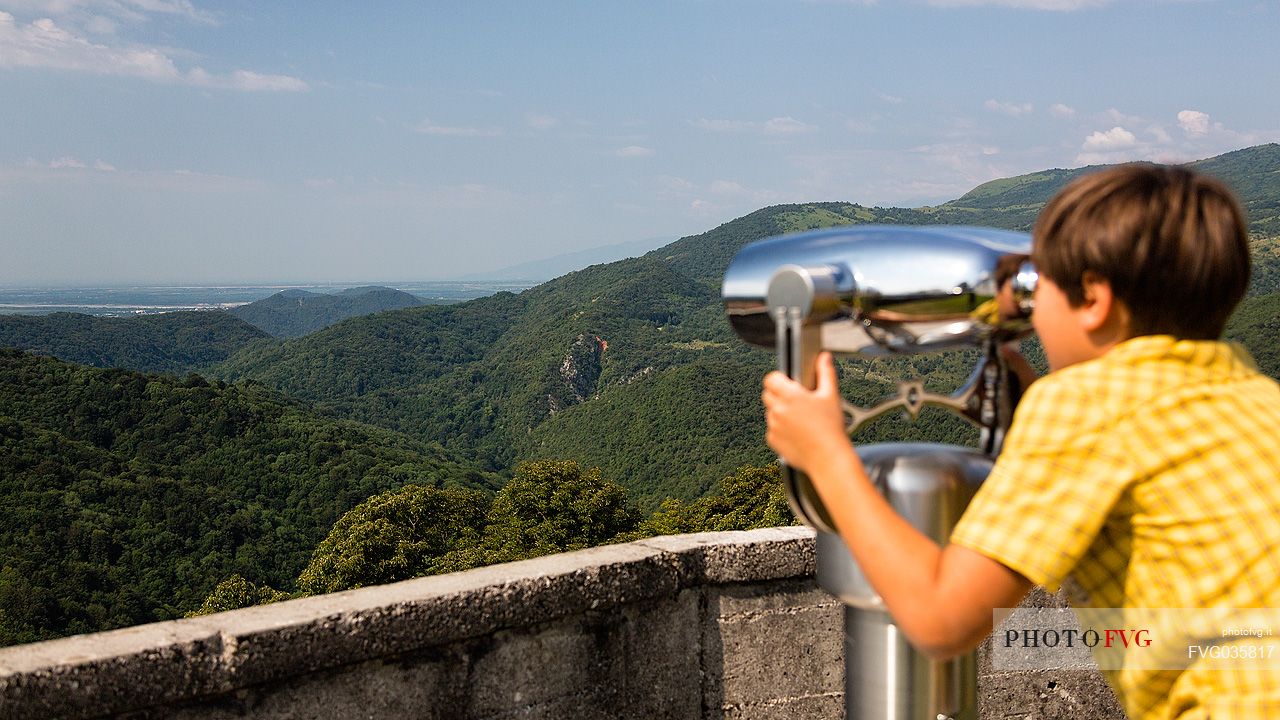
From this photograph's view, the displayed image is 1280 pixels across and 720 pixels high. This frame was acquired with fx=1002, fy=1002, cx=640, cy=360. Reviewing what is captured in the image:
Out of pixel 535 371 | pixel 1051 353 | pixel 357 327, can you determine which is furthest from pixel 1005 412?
pixel 357 327

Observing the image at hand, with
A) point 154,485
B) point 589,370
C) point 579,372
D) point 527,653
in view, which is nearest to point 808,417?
point 527,653

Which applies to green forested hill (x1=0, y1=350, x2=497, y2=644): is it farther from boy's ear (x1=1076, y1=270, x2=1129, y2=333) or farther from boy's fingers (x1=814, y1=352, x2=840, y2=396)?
boy's ear (x1=1076, y1=270, x2=1129, y2=333)

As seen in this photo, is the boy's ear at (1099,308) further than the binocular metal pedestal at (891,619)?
No

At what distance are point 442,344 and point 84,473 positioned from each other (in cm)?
9554

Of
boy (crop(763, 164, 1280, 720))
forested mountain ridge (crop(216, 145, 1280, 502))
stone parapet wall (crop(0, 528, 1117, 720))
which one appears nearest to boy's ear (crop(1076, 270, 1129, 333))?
boy (crop(763, 164, 1280, 720))

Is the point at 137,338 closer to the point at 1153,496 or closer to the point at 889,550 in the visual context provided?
the point at 889,550

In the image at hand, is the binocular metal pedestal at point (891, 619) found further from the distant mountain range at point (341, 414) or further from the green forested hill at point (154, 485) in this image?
the green forested hill at point (154, 485)

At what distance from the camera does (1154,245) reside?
0.98 meters

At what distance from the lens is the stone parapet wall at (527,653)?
1.82 meters

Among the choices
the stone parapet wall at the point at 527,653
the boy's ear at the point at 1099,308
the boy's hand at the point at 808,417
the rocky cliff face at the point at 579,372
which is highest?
the boy's ear at the point at 1099,308

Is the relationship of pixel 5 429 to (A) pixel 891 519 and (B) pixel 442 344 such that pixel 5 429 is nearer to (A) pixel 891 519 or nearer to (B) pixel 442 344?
(A) pixel 891 519

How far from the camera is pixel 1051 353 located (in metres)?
1.12

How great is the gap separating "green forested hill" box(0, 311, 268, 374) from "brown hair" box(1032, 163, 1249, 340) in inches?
5685

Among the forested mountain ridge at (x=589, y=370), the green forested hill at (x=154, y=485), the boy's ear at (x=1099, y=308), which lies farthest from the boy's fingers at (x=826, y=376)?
the forested mountain ridge at (x=589, y=370)
